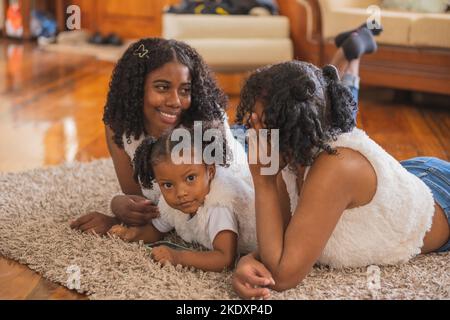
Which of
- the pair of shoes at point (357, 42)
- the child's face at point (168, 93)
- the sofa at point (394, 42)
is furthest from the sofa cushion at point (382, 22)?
the child's face at point (168, 93)

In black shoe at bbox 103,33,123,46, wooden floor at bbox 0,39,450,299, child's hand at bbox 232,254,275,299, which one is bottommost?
wooden floor at bbox 0,39,450,299

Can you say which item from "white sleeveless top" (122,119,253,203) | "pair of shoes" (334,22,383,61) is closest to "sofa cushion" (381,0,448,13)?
"pair of shoes" (334,22,383,61)

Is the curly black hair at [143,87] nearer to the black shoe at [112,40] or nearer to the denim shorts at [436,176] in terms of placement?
the denim shorts at [436,176]

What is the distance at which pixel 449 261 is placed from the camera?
1493mm

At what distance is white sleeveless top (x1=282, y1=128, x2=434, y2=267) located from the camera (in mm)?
1354

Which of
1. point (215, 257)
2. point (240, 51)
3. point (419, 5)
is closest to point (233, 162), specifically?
point (215, 257)

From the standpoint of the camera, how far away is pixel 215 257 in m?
1.42

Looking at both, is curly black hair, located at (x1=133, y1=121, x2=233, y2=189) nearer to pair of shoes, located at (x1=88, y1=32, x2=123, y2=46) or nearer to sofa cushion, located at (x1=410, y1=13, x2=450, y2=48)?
sofa cushion, located at (x1=410, y1=13, x2=450, y2=48)

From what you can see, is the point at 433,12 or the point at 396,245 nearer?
the point at 396,245

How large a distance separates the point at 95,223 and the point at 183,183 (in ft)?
1.09

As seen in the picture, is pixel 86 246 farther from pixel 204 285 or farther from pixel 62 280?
pixel 204 285
